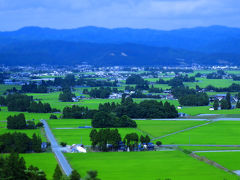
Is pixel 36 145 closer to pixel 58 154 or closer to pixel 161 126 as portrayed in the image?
pixel 58 154

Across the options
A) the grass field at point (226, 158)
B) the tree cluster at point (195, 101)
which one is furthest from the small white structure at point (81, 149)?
the tree cluster at point (195, 101)

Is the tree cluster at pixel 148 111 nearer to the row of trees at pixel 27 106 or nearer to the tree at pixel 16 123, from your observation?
the row of trees at pixel 27 106

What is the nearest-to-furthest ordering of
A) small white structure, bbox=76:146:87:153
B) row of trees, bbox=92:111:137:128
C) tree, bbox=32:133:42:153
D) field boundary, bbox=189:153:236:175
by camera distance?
field boundary, bbox=189:153:236:175 → tree, bbox=32:133:42:153 → small white structure, bbox=76:146:87:153 → row of trees, bbox=92:111:137:128

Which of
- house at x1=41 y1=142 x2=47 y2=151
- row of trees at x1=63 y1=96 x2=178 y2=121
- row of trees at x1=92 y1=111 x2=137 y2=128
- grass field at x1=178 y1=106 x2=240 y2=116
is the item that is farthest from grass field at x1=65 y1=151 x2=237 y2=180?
grass field at x1=178 y1=106 x2=240 y2=116

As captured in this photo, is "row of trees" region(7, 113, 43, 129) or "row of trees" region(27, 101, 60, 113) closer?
"row of trees" region(7, 113, 43, 129)

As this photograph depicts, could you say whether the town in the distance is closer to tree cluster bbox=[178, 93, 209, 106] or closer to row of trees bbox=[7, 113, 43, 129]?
row of trees bbox=[7, 113, 43, 129]

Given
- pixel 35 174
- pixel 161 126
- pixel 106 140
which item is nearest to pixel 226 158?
pixel 106 140

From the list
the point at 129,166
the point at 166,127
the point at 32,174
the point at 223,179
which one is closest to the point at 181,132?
the point at 166,127
